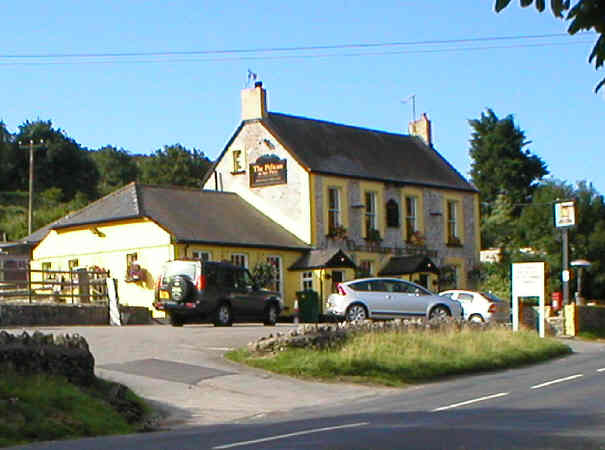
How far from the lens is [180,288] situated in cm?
3356

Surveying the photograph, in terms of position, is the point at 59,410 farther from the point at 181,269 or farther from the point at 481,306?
the point at 481,306

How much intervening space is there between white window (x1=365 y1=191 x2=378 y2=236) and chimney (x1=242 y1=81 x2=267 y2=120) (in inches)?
233

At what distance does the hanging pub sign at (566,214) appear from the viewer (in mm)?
43875

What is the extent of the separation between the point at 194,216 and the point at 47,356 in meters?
27.0

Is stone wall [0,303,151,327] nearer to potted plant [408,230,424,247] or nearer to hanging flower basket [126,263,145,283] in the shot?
hanging flower basket [126,263,145,283]

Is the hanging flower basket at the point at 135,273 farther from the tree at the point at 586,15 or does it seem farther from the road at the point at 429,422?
the tree at the point at 586,15

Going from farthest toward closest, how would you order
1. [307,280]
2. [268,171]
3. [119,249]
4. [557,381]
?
[268,171] → [307,280] → [119,249] → [557,381]

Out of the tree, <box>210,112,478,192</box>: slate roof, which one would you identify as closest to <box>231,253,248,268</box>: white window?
<box>210,112,478,192</box>: slate roof

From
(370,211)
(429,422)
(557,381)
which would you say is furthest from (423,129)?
(429,422)

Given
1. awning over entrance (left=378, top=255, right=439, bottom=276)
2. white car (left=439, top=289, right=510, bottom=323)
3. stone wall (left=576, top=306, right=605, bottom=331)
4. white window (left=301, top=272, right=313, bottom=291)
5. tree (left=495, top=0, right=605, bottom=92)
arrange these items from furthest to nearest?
awning over entrance (left=378, top=255, right=439, bottom=276) < white window (left=301, top=272, right=313, bottom=291) < stone wall (left=576, top=306, right=605, bottom=331) < white car (left=439, top=289, right=510, bottom=323) < tree (left=495, top=0, right=605, bottom=92)

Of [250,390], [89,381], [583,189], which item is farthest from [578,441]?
[583,189]

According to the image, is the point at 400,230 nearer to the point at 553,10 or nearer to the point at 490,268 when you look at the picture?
the point at 490,268

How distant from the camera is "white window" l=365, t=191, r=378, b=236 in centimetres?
4850

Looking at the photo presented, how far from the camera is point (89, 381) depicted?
55.6 ft
